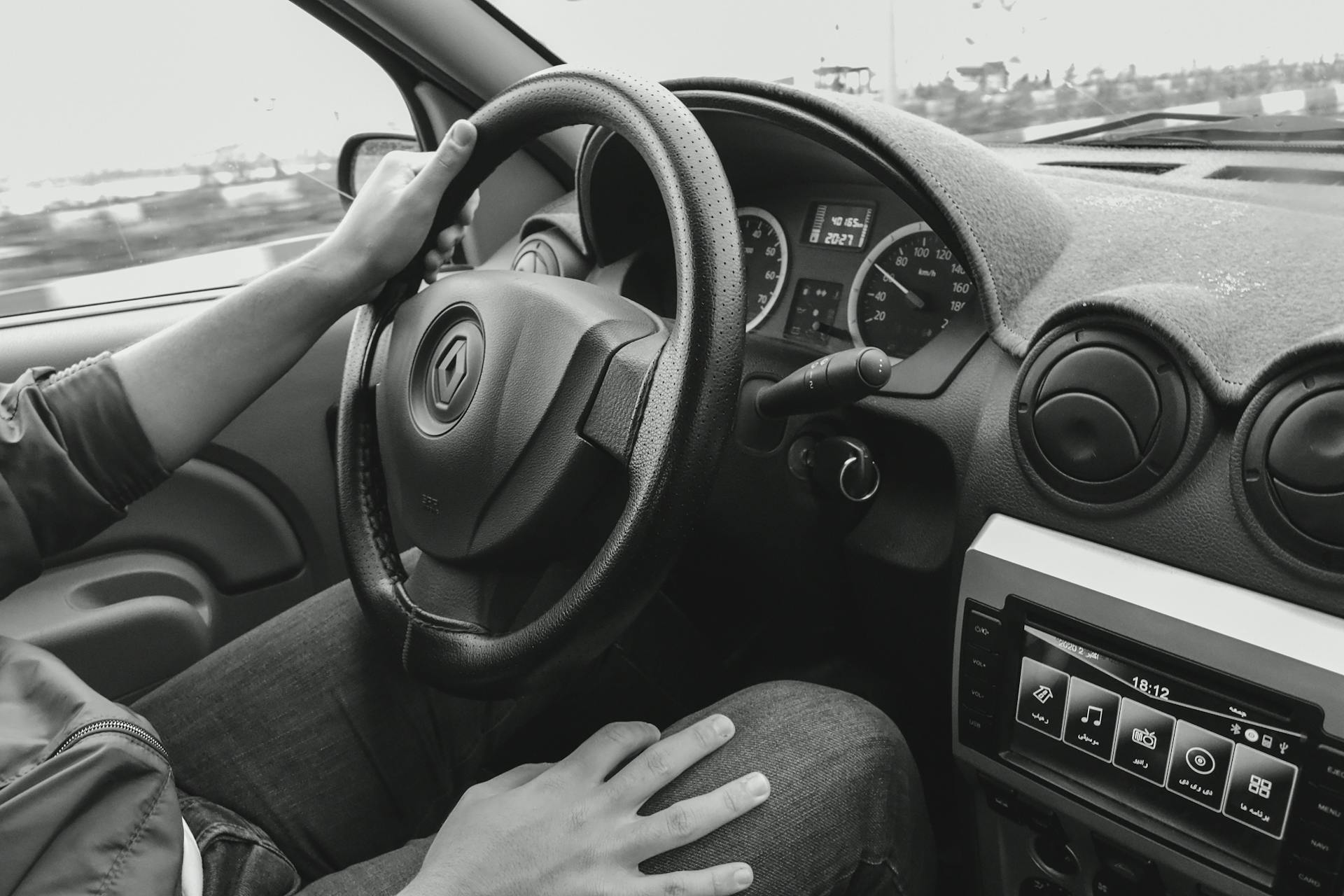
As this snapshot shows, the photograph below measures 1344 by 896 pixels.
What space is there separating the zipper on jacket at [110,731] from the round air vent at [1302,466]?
806 mm

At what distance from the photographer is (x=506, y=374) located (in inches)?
35.6

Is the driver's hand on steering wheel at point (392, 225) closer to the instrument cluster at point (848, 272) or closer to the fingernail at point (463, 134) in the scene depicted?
the fingernail at point (463, 134)

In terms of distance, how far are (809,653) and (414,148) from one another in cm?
103

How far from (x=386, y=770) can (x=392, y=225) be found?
1.77 ft

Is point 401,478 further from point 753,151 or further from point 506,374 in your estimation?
point 753,151

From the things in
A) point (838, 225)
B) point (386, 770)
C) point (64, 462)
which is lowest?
point (386, 770)

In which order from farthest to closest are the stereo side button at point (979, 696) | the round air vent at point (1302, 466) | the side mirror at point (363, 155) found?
the side mirror at point (363, 155) < the stereo side button at point (979, 696) < the round air vent at point (1302, 466)

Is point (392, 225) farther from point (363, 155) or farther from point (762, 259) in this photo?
point (363, 155)

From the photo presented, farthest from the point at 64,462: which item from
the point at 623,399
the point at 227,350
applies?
the point at 623,399

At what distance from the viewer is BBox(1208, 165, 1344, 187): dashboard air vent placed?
0.92 meters

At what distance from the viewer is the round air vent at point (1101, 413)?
80 centimetres

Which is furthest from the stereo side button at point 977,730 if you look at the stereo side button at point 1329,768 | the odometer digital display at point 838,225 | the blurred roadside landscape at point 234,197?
the blurred roadside landscape at point 234,197

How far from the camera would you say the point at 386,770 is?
1062 mm

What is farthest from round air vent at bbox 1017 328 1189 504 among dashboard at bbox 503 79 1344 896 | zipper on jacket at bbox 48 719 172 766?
zipper on jacket at bbox 48 719 172 766
